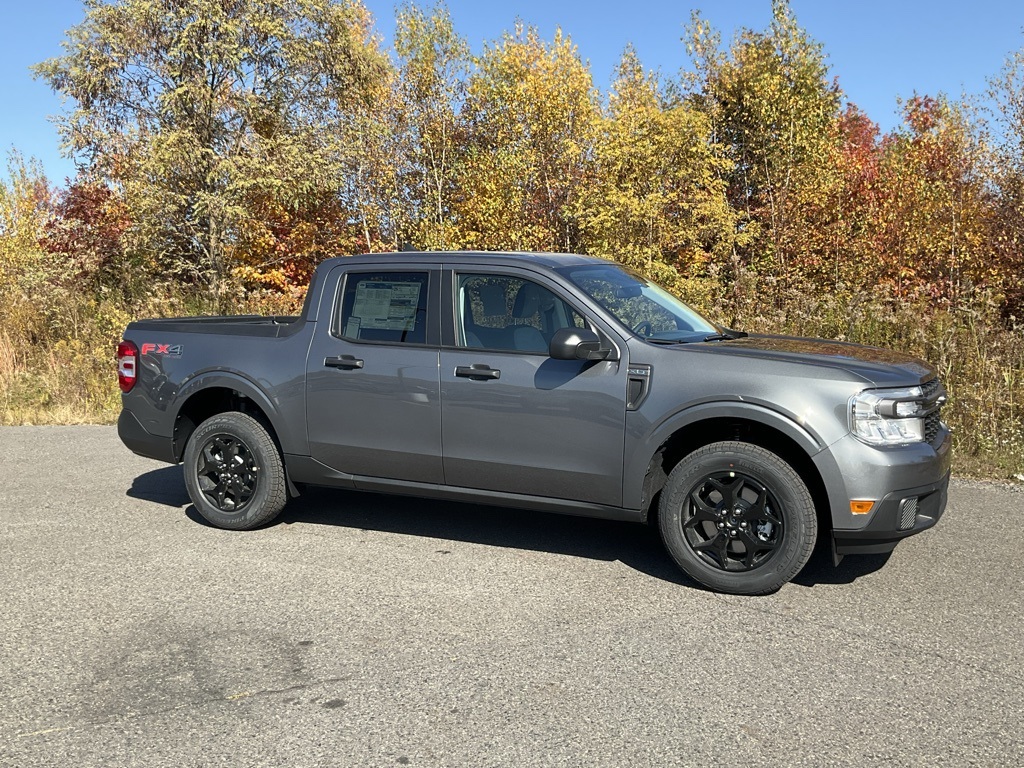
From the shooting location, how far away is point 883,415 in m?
4.70

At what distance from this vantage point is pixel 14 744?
3365 millimetres

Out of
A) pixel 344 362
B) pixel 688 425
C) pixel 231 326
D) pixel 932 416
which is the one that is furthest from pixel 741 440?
pixel 231 326

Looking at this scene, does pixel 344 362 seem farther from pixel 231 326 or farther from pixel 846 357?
pixel 846 357

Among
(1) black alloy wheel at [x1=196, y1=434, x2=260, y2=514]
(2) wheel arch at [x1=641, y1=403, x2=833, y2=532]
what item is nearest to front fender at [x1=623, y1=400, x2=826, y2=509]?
(2) wheel arch at [x1=641, y1=403, x2=833, y2=532]

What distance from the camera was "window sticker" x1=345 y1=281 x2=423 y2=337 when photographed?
5844mm

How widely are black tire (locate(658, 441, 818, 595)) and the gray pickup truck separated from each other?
0.03 feet

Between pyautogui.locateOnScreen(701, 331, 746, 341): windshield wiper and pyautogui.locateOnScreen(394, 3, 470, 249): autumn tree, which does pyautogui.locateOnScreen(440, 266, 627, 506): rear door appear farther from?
pyautogui.locateOnScreen(394, 3, 470, 249): autumn tree

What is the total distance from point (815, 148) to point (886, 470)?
28795 mm

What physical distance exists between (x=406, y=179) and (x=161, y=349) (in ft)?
69.7

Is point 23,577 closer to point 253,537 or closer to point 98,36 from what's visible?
point 253,537

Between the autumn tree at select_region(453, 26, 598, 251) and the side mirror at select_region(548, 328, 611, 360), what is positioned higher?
the autumn tree at select_region(453, 26, 598, 251)

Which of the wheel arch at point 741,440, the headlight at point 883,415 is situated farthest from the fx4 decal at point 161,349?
the headlight at point 883,415

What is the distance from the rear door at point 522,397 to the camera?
518 centimetres

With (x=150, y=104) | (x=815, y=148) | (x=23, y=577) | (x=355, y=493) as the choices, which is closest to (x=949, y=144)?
(x=815, y=148)
